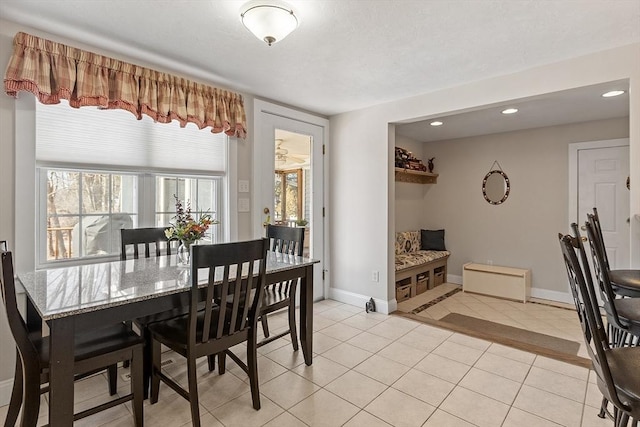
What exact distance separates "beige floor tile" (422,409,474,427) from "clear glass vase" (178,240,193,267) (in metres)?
1.79

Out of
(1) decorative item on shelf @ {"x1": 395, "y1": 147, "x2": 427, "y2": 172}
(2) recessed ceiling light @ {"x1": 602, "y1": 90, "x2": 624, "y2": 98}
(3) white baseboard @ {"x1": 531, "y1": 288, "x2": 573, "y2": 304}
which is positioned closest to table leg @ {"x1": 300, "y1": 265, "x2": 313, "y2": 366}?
(1) decorative item on shelf @ {"x1": 395, "y1": 147, "x2": 427, "y2": 172}

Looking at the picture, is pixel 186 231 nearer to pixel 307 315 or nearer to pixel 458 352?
pixel 307 315

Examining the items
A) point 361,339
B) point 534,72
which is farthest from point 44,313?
point 534,72

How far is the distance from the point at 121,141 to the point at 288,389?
2197 millimetres

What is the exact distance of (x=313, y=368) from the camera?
247cm

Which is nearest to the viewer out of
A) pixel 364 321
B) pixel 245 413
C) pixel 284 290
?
pixel 245 413

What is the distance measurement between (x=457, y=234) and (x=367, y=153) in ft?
7.98

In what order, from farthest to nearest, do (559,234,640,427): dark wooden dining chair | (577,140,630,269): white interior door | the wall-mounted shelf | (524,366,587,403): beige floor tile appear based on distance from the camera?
1. the wall-mounted shelf
2. (577,140,630,269): white interior door
3. (524,366,587,403): beige floor tile
4. (559,234,640,427): dark wooden dining chair

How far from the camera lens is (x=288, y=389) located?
2.20m

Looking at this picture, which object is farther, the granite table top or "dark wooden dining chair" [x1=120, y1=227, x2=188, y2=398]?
"dark wooden dining chair" [x1=120, y1=227, x2=188, y2=398]

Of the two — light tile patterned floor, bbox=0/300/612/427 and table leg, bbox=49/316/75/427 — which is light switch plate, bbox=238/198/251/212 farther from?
table leg, bbox=49/316/75/427

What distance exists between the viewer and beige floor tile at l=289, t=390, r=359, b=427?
187 cm

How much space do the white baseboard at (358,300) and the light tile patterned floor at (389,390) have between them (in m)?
0.73

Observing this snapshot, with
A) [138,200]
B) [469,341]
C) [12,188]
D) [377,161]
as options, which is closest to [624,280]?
[469,341]
